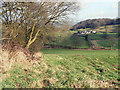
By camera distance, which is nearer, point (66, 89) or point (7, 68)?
point (66, 89)

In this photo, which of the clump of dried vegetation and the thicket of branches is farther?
the thicket of branches

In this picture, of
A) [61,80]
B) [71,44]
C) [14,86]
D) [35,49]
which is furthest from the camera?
[71,44]

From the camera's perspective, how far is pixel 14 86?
5633 millimetres

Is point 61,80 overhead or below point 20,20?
below

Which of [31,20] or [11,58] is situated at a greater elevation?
[31,20]

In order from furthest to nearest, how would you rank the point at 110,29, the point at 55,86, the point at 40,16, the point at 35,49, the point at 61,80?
the point at 110,29 < the point at 35,49 < the point at 40,16 < the point at 61,80 < the point at 55,86

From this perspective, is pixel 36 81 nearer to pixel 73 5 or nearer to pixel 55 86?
pixel 55 86

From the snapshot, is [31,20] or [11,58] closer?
[11,58]

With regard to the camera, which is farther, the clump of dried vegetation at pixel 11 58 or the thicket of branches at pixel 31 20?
the thicket of branches at pixel 31 20

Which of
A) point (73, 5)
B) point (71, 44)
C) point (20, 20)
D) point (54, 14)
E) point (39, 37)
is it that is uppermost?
point (73, 5)

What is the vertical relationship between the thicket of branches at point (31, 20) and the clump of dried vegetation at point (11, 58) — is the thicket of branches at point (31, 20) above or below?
above

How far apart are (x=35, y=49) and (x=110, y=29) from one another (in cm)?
6410

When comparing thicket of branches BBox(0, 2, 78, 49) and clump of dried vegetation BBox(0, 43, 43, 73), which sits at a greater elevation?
thicket of branches BBox(0, 2, 78, 49)

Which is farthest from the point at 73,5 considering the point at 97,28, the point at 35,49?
the point at 97,28
